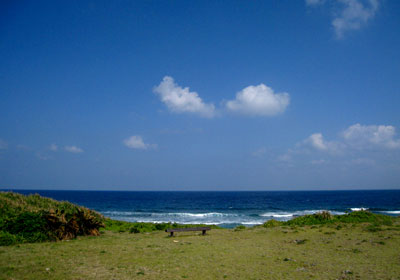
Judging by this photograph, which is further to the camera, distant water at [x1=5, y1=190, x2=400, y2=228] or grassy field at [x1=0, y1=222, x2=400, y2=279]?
distant water at [x1=5, y1=190, x2=400, y2=228]

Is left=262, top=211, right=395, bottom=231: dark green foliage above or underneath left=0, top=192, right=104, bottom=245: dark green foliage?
underneath

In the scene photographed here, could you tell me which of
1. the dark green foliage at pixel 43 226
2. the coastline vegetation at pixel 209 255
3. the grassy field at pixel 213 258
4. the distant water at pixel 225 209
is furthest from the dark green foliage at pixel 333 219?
the dark green foliage at pixel 43 226

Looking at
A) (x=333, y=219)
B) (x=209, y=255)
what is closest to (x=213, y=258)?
(x=209, y=255)

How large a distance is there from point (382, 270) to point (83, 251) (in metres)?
11.7

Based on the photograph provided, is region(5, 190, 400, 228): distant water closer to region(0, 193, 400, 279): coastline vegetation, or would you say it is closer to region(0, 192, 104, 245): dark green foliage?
region(0, 193, 400, 279): coastline vegetation

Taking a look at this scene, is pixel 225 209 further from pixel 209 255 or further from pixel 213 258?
pixel 213 258

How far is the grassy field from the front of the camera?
8.75m

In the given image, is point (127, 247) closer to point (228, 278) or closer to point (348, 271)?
point (228, 278)

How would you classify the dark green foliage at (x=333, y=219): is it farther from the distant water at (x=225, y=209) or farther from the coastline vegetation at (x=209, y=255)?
the distant water at (x=225, y=209)

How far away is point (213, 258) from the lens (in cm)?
1098

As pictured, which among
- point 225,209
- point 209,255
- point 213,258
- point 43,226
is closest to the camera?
point 213,258

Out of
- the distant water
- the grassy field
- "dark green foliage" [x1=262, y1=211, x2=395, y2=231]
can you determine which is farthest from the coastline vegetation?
the distant water

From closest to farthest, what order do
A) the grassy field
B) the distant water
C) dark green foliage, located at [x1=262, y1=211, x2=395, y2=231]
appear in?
the grassy field
dark green foliage, located at [x1=262, y1=211, x2=395, y2=231]
the distant water

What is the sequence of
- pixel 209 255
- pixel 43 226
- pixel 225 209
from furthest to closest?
1. pixel 225 209
2. pixel 43 226
3. pixel 209 255
